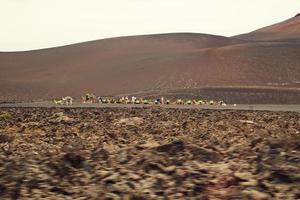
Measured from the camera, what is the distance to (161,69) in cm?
14662

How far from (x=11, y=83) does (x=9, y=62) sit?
34.5 meters

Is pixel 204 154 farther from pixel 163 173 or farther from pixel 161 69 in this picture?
pixel 161 69

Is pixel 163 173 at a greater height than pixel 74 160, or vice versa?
pixel 74 160

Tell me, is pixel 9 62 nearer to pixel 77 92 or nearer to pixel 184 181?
pixel 77 92

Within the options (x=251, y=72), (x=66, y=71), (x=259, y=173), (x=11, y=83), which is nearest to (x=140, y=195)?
(x=259, y=173)

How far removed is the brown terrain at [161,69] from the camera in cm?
11725

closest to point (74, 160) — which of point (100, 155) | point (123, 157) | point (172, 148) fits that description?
point (100, 155)

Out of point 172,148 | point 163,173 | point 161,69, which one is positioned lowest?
point 163,173

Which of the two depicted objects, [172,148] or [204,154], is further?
[172,148]

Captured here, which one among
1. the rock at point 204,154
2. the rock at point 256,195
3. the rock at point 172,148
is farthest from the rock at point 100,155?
the rock at point 256,195

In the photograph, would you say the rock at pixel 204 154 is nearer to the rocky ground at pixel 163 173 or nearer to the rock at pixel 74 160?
the rocky ground at pixel 163 173

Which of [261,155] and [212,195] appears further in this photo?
[261,155]

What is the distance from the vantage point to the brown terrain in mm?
117250

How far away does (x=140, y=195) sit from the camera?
837 centimetres
